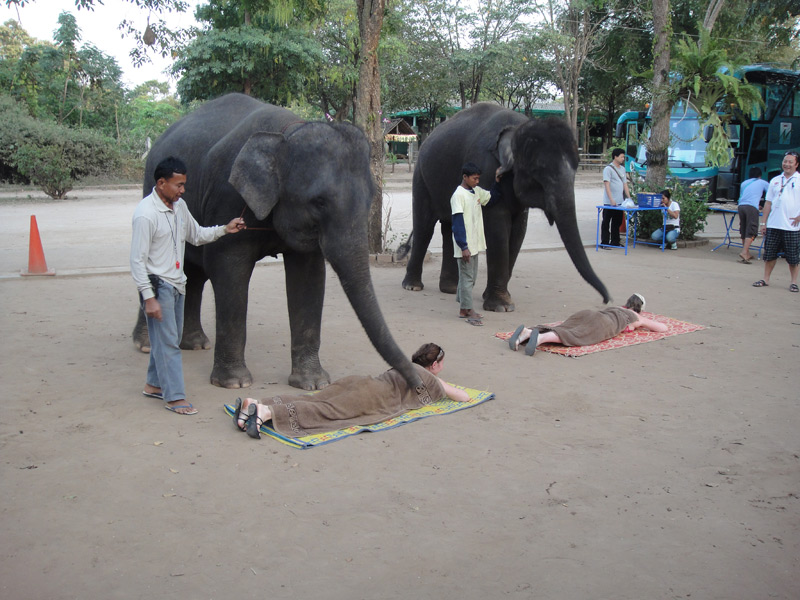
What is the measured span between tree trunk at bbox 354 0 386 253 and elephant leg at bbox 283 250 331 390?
17.8 feet

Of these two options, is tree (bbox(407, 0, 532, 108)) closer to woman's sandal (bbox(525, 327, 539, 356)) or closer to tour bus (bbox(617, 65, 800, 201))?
tour bus (bbox(617, 65, 800, 201))

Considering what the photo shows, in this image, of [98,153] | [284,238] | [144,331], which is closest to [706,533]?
[284,238]

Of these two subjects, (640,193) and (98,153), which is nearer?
(640,193)

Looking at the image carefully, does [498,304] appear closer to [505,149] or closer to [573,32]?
[505,149]

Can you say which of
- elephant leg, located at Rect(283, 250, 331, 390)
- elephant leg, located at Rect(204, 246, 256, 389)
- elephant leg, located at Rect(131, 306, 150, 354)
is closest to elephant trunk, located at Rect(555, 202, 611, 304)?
elephant leg, located at Rect(283, 250, 331, 390)

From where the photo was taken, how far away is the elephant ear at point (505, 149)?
8.31 metres

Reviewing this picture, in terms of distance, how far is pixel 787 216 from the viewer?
9906 millimetres

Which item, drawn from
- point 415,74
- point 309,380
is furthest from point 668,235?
point 415,74

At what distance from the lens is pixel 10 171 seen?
29.2m

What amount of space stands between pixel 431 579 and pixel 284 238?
2823 millimetres

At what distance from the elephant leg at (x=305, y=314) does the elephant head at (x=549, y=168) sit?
10.0 ft

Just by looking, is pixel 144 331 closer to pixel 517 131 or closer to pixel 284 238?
pixel 284 238

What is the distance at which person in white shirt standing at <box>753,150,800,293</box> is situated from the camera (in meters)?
9.86

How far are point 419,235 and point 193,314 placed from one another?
12.9 ft
